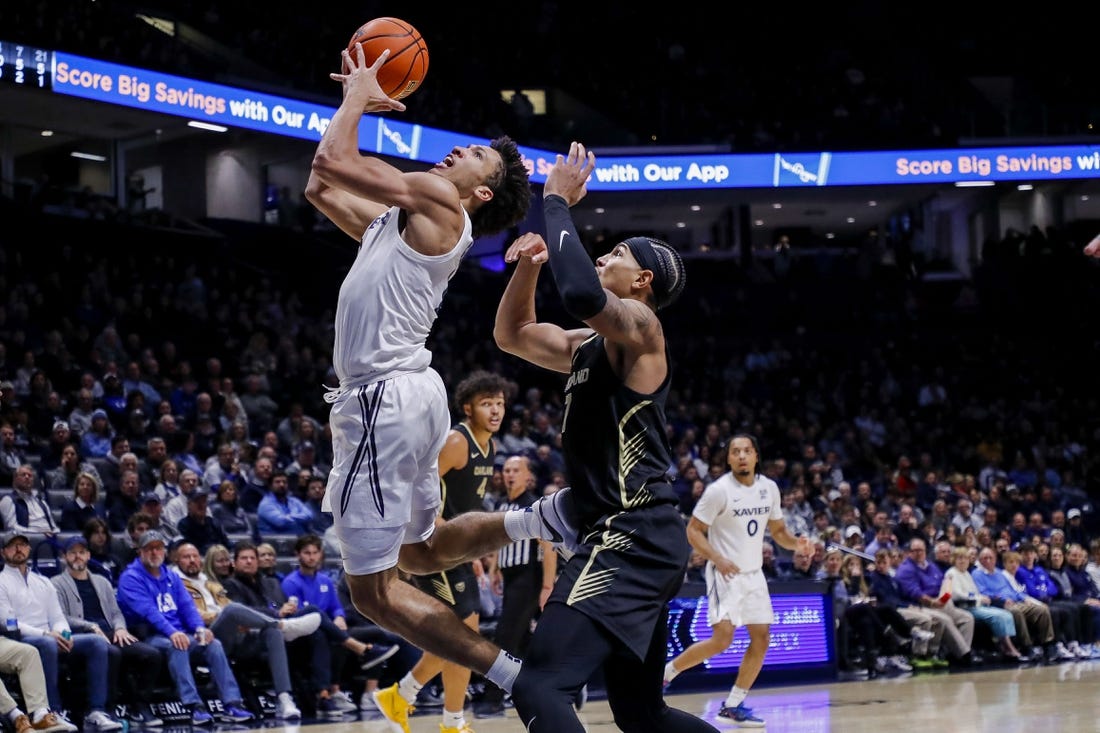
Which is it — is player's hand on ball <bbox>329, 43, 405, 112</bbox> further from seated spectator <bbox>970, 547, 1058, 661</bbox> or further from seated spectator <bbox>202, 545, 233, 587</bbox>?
seated spectator <bbox>970, 547, 1058, 661</bbox>

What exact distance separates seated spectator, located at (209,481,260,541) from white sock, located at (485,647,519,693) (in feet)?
26.4

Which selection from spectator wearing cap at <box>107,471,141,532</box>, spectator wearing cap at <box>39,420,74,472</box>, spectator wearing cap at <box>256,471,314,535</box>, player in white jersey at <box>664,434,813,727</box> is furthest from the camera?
spectator wearing cap at <box>256,471,314,535</box>

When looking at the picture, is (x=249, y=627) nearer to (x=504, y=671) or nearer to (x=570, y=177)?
(x=504, y=671)

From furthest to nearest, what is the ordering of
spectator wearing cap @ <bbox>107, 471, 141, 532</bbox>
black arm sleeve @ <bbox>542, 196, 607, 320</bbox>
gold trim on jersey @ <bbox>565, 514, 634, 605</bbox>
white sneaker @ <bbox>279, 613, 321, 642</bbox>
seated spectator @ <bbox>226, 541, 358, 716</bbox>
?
1. spectator wearing cap @ <bbox>107, 471, 141, 532</bbox>
2. seated spectator @ <bbox>226, 541, 358, 716</bbox>
3. white sneaker @ <bbox>279, 613, 321, 642</bbox>
4. gold trim on jersey @ <bbox>565, 514, 634, 605</bbox>
5. black arm sleeve @ <bbox>542, 196, 607, 320</bbox>

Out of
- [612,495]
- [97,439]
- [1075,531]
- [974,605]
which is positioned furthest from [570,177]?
[1075,531]

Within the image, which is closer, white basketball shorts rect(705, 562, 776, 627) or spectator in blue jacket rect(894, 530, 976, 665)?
white basketball shorts rect(705, 562, 776, 627)

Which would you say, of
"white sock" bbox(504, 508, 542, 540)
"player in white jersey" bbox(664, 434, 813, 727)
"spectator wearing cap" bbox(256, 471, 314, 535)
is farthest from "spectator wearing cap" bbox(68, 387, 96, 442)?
"white sock" bbox(504, 508, 542, 540)

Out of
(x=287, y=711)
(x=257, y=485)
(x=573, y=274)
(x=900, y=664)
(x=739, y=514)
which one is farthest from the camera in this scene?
(x=900, y=664)

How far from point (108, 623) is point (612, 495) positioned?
→ 6483mm

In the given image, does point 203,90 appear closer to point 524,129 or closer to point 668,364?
point 524,129

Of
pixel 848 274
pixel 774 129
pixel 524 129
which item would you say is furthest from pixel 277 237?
pixel 848 274

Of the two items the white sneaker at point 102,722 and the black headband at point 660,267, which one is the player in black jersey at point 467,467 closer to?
the white sneaker at point 102,722

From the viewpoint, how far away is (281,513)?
1290cm

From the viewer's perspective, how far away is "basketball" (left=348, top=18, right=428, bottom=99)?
5418 mm
